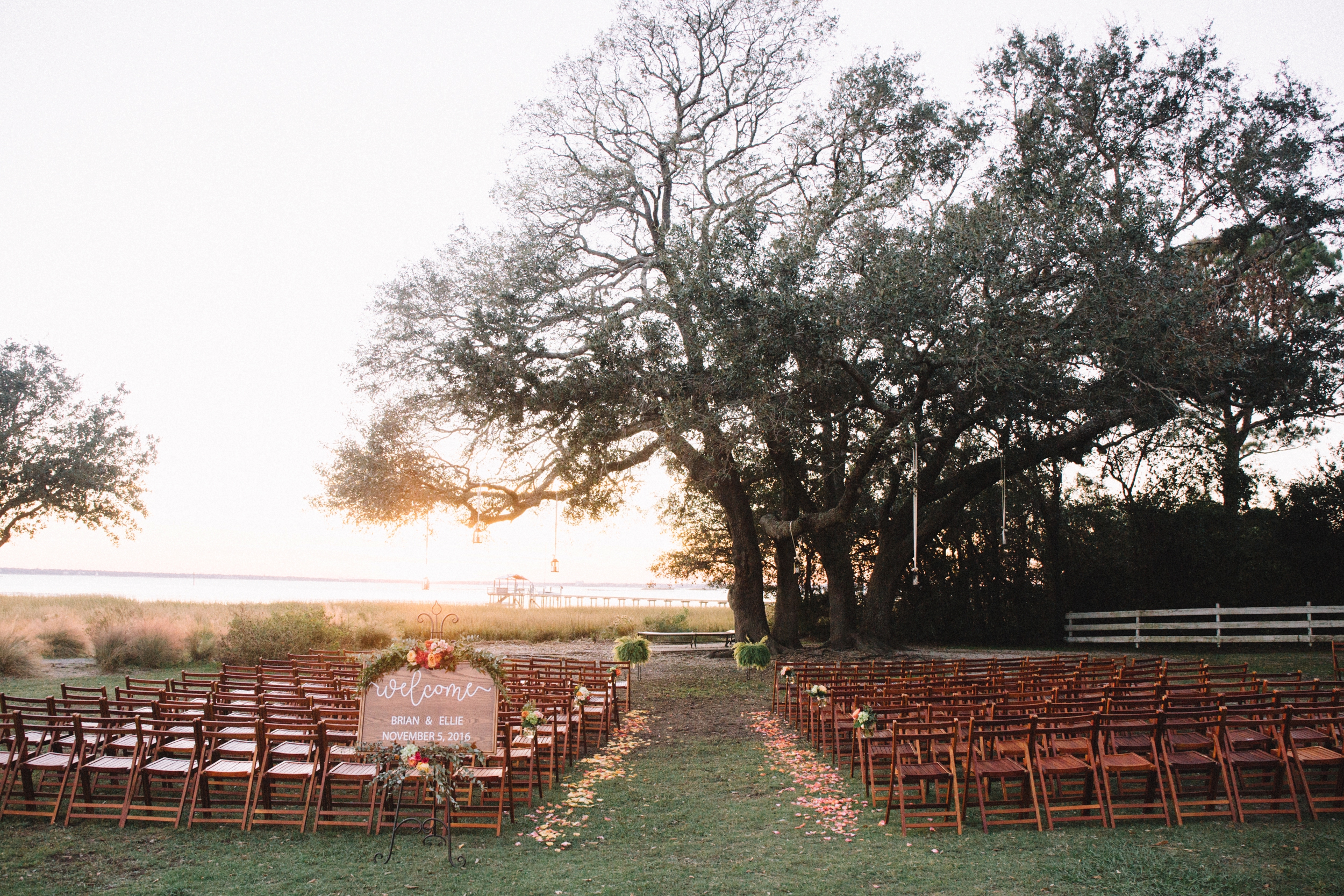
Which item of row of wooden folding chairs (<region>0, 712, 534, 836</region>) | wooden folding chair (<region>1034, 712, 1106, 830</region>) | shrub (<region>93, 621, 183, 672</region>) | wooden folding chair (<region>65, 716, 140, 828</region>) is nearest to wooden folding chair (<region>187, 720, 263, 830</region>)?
row of wooden folding chairs (<region>0, 712, 534, 836</region>)

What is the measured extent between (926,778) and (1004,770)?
1.85 ft

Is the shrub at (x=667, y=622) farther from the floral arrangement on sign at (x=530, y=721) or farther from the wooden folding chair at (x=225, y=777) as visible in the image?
the wooden folding chair at (x=225, y=777)

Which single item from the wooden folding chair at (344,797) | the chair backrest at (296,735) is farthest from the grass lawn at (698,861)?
the chair backrest at (296,735)

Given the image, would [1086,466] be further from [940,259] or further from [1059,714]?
[1059,714]

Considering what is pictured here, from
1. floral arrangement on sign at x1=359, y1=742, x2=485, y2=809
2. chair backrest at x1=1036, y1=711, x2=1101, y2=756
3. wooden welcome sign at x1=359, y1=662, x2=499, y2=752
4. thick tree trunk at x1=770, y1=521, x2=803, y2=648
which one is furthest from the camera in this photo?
thick tree trunk at x1=770, y1=521, x2=803, y2=648

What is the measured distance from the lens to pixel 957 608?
22156 mm

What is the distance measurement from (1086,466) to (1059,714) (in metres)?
16.5

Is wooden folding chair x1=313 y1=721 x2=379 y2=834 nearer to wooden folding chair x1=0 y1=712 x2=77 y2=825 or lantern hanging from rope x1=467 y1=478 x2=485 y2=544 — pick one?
wooden folding chair x1=0 y1=712 x2=77 y2=825

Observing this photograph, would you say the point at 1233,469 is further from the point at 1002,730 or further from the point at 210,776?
the point at 210,776

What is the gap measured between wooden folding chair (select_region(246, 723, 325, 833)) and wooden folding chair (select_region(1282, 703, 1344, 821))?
270 inches

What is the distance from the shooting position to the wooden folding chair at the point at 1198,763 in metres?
5.69

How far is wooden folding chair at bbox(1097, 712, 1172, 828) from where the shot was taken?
573 cm

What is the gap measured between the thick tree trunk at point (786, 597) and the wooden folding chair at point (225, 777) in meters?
13.2

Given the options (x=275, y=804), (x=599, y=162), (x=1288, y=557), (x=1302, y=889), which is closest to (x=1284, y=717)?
(x=1302, y=889)
